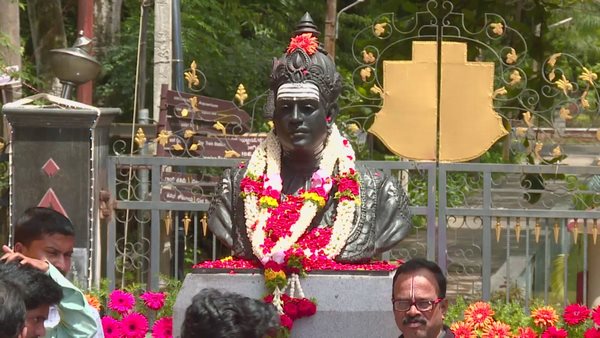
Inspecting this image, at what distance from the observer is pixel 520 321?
9039 mm

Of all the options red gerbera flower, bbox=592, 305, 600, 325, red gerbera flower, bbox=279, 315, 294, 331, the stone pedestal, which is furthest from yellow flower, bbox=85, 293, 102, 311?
red gerbera flower, bbox=592, 305, 600, 325

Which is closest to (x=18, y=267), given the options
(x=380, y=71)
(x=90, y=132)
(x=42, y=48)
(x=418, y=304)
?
(x=418, y=304)

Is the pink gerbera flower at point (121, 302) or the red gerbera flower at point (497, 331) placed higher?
the pink gerbera flower at point (121, 302)

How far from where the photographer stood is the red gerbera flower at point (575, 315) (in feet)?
28.8

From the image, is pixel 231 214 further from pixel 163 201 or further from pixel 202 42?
pixel 202 42

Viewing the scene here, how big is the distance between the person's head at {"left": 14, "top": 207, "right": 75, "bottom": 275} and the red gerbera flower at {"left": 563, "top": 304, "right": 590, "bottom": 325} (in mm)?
4072

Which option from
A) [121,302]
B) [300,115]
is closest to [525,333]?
[300,115]

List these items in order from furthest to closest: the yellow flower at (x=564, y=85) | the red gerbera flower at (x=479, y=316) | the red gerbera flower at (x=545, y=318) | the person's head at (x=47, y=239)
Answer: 1. the yellow flower at (x=564, y=85)
2. the red gerbera flower at (x=545, y=318)
3. the red gerbera flower at (x=479, y=316)
4. the person's head at (x=47, y=239)

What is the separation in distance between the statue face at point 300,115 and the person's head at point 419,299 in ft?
6.46

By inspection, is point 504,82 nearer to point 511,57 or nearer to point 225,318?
point 511,57

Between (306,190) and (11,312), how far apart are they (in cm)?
388

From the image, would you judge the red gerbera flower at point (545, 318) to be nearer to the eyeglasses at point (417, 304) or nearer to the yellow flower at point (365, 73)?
the yellow flower at point (365, 73)

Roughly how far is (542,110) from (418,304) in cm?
471

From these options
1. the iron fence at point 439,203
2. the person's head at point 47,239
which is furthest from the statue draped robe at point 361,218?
the person's head at point 47,239
